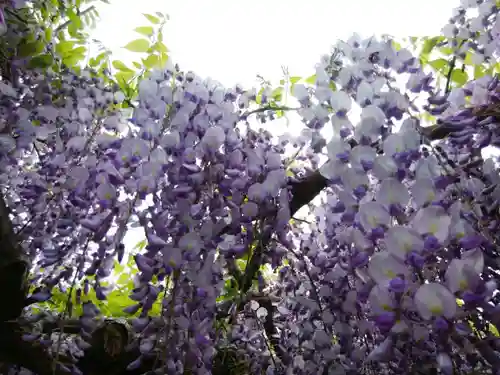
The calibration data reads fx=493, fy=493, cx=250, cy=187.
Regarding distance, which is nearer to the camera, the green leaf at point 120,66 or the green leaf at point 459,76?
the green leaf at point 459,76

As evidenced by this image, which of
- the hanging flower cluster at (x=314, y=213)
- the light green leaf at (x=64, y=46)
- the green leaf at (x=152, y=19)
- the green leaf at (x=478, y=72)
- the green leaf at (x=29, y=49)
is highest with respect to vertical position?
the light green leaf at (x=64, y=46)

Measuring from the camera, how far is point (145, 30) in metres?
1.65

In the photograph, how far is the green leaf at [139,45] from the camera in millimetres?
1660

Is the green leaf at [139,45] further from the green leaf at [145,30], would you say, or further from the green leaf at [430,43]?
the green leaf at [430,43]

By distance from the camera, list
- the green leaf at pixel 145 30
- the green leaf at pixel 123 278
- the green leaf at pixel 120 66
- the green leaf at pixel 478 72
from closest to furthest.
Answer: the green leaf at pixel 478 72, the green leaf at pixel 145 30, the green leaf at pixel 120 66, the green leaf at pixel 123 278

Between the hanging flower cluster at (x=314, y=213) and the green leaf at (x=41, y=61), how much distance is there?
0.26 meters

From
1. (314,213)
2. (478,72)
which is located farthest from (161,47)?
(478,72)

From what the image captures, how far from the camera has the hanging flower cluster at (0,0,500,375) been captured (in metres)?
0.82

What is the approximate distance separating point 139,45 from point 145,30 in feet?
0.18

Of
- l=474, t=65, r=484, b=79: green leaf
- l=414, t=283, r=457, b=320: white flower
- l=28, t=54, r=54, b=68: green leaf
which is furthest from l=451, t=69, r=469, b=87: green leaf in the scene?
l=28, t=54, r=54, b=68: green leaf

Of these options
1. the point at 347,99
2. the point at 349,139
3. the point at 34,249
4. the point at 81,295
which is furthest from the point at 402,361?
the point at 34,249

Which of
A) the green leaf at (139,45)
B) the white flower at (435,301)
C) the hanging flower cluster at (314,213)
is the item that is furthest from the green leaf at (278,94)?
the white flower at (435,301)

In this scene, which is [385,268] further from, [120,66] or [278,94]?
[120,66]

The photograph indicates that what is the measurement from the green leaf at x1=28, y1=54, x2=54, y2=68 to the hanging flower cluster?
26 centimetres
